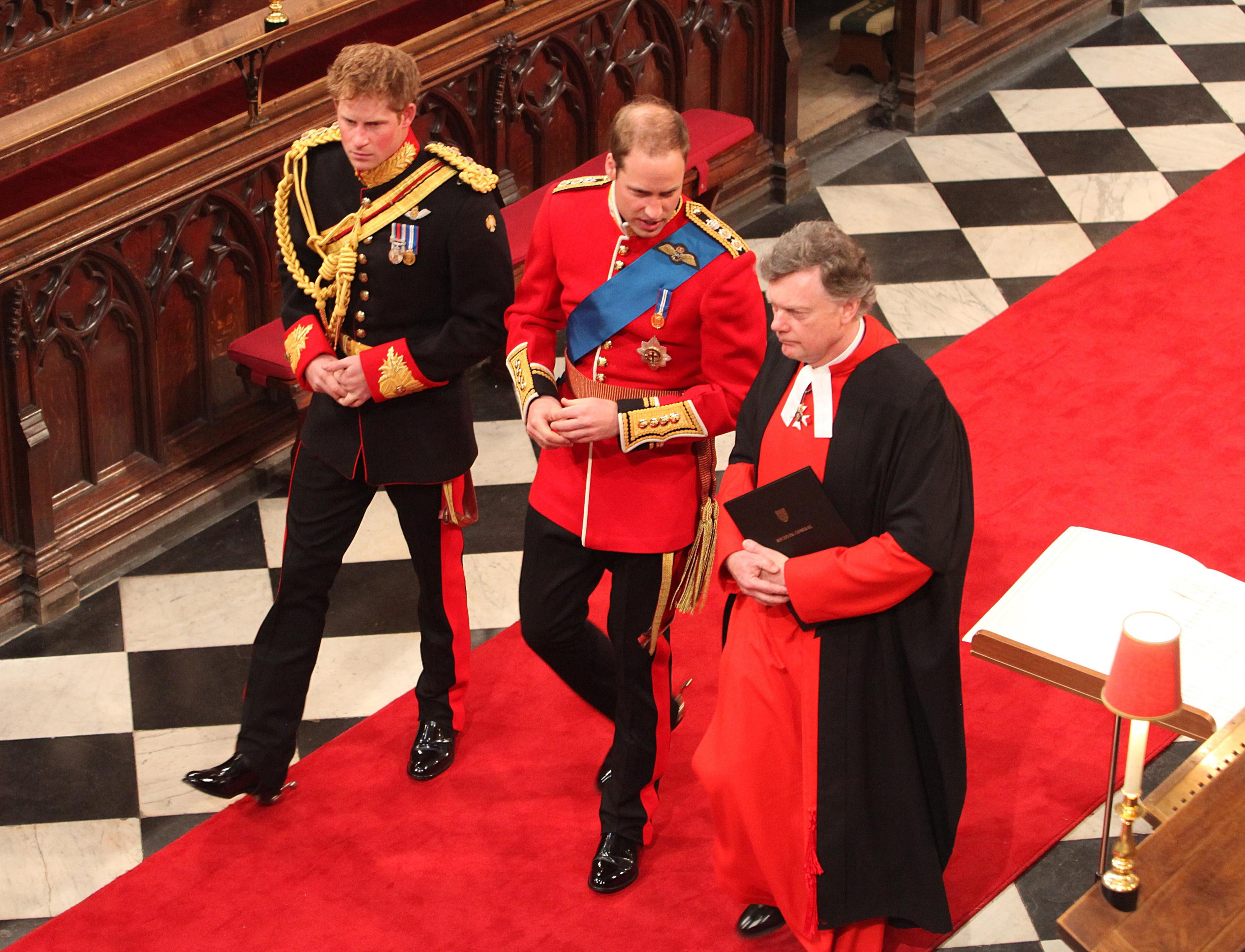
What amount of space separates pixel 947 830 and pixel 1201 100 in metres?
5.03

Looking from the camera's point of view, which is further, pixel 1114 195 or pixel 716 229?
pixel 1114 195

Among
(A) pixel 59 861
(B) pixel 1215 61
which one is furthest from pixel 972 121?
(A) pixel 59 861

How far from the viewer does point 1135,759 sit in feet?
7.90

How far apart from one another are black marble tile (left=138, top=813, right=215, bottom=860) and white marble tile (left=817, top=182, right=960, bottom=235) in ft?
11.3

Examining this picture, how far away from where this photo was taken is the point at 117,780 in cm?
384

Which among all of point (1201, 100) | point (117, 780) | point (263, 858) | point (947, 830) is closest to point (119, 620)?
point (117, 780)

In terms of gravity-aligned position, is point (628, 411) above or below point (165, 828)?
above

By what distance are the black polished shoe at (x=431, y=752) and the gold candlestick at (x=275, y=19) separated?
80.1 inches

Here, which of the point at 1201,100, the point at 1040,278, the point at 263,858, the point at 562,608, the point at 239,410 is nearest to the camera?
the point at 562,608

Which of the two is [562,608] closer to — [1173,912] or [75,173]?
[1173,912]

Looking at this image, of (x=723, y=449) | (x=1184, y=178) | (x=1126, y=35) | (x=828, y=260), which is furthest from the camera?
(x=1126, y=35)

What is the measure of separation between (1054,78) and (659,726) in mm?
4905

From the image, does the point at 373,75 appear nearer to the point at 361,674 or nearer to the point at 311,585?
the point at 311,585

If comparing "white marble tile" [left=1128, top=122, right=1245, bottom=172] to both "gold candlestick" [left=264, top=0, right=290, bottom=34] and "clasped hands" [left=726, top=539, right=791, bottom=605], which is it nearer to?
"gold candlestick" [left=264, top=0, right=290, bottom=34]
